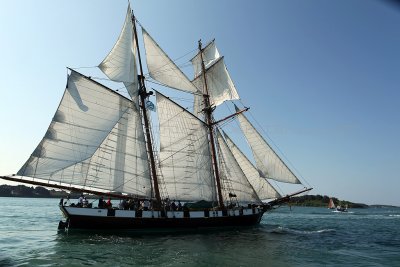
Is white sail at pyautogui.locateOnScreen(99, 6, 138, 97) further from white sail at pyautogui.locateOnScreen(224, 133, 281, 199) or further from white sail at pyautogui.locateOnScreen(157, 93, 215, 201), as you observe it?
white sail at pyautogui.locateOnScreen(224, 133, 281, 199)

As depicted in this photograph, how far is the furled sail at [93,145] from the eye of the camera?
→ 1135 inches

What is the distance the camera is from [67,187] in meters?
30.0

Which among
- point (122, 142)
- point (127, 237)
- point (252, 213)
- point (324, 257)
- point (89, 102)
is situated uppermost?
point (89, 102)

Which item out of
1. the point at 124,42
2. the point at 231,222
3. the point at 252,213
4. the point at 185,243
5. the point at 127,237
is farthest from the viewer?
the point at 252,213

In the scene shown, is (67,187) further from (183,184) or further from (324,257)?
(324,257)

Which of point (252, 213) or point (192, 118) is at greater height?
point (192, 118)

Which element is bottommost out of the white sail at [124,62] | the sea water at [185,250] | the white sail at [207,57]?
the sea water at [185,250]

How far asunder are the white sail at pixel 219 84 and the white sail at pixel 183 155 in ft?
27.4

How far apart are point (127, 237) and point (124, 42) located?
66.2ft

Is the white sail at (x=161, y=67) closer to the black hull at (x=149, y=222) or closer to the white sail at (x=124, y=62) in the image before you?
the white sail at (x=124, y=62)

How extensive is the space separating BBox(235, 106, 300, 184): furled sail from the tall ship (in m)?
0.12

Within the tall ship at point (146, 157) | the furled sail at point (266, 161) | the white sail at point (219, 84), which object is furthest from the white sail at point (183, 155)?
the white sail at point (219, 84)

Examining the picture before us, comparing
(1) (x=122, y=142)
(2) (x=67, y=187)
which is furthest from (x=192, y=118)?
(2) (x=67, y=187)

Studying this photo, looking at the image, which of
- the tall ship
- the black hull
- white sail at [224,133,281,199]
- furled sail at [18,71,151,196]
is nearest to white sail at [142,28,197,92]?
the tall ship
